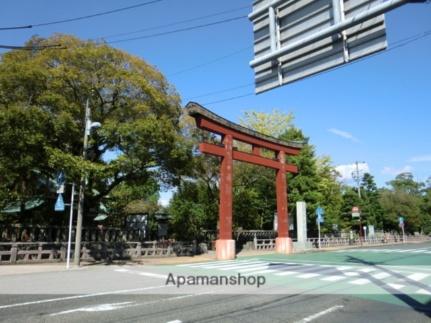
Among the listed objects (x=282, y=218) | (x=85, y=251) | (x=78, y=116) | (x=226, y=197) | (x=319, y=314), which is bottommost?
(x=319, y=314)

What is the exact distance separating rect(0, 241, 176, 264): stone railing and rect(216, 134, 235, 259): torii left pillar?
389 centimetres

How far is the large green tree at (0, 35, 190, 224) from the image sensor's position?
18703 mm

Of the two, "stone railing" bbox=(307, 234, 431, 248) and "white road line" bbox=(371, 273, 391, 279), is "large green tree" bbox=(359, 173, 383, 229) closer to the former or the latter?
"stone railing" bbox=(307, 234, 431, 248)

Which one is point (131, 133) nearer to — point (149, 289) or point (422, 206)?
point (149, 289)

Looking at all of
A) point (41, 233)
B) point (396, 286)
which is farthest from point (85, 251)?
point (396, 286)

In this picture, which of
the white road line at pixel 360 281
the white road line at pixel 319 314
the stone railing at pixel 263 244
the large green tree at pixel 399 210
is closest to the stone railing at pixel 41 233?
the stone railing at pixel 263 244

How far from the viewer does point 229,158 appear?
2572cm

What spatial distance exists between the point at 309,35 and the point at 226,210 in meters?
18.5

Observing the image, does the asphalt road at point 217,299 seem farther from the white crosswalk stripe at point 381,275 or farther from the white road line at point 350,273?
the white road line at point 350,273

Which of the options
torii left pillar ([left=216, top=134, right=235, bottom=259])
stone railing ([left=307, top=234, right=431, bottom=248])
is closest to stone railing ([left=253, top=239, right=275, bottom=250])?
stone railing ([left=307, top=234, right=431, bottom=248])

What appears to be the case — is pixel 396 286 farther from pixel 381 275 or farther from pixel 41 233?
pixel 41 233

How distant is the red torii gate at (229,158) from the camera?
78.9 feet

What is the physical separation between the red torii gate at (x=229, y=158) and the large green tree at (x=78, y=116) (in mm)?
1970

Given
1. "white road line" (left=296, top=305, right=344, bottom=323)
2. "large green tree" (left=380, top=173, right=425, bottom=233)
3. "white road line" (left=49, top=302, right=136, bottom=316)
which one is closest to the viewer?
"white road line" (left=296, top=305, right=344, bottom=323)
